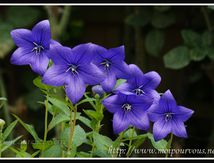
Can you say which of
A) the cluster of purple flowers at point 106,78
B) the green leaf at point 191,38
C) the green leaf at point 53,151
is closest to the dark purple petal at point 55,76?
the cluster of purple flowers at point 106,78

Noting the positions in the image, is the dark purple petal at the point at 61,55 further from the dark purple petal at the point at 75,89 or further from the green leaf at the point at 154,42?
the green leaf at the point at 154,42

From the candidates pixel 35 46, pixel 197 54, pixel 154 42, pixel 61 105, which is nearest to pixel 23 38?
pixel 35 46

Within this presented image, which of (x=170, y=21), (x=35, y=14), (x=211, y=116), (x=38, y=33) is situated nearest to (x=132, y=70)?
(x=38, y=33)

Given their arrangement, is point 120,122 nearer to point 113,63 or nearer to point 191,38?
point 113,63

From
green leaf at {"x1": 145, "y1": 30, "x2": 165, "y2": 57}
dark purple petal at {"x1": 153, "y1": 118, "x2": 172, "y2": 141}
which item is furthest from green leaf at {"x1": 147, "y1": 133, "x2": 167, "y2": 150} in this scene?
green leaf at {"x1": 145, "y1": 30, "x2": 165, "y2": 57}

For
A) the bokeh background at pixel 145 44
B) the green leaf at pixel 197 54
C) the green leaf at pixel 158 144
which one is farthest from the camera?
the bokeh background at pixel 145 44

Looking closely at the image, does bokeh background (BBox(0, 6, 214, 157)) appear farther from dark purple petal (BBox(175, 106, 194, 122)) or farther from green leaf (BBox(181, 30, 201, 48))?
dark purple petal (BBox(175, 106, 194, 122))
